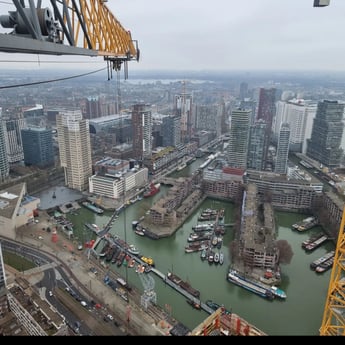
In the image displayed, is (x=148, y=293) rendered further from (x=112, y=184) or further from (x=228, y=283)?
(x=112, y=184)

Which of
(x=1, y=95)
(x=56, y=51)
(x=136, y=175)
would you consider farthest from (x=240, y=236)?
(x=1, y=95)

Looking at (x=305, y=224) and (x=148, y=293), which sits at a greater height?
(x=148, y=293)

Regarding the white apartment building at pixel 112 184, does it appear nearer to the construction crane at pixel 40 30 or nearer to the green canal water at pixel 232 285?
the green canal water at pixel 232 285

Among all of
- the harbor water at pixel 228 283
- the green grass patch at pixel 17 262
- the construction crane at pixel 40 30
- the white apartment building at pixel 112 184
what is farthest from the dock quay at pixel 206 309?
the construction crane at pixel 40 30

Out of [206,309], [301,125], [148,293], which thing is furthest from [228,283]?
[301,125]

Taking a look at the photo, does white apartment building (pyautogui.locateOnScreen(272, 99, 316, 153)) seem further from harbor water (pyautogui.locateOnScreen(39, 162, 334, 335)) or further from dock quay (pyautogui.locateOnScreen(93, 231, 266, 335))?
dock quay (pyautogui.locateOnScreen(93, 231, 266, 335))

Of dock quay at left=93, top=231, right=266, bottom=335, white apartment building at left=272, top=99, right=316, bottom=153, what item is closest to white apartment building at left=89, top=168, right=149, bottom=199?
dock quay at left=93, top=231, right=266, bottom=335
